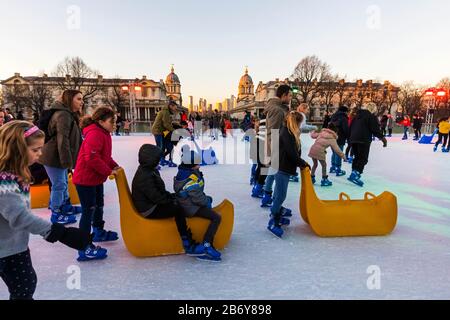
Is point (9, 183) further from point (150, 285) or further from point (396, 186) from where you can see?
point (396, 186)

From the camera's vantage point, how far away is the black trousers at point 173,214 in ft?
8.71

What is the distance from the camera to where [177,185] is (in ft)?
8.92

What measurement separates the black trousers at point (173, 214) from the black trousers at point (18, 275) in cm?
113

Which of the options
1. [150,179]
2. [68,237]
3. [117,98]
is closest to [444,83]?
[117,98]

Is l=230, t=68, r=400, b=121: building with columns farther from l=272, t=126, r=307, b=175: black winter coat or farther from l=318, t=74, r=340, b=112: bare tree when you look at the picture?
l=272, t=126, r=307, b=175: black winter coat

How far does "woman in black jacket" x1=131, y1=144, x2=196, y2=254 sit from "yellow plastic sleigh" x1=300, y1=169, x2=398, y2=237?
1383 millimetres

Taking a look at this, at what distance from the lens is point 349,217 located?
10.6ft

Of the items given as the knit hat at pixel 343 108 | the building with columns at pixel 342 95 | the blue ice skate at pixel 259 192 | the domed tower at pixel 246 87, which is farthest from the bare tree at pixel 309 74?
the domed tower at pixel 246 87

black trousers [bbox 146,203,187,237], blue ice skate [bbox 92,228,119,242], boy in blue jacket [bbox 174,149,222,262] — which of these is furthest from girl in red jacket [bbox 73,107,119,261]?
boy in blue jacket [bbox 174,149,222,262]

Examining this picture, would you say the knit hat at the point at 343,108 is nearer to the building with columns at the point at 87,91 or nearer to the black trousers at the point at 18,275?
the black trousers at the point at 18,275

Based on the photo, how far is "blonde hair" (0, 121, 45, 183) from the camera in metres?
1.51

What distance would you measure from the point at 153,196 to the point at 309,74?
4710cm

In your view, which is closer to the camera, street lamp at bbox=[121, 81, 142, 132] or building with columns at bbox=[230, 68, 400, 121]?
street lamp at bbox=[121, 81, 142, 132]
